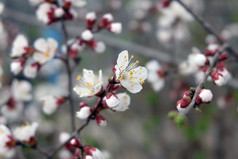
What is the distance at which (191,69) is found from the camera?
2.15m

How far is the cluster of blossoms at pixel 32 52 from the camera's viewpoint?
6.13 feet

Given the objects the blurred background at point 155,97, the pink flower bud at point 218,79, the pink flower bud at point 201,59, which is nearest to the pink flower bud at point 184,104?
the pink flower bud at point 218,79

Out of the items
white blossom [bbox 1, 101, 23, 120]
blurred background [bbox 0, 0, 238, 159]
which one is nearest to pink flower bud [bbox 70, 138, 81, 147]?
white blossom [bbox 1, 101, 23, 120]

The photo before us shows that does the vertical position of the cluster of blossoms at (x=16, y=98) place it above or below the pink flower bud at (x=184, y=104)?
above

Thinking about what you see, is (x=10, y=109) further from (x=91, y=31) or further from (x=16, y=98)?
(x=91, y=31)

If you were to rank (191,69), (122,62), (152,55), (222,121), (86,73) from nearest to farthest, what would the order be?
(122,62)
(86,73)
(191,69)
(152,55)
(222,121)

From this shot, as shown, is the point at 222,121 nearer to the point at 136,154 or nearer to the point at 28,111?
the point at 136,154

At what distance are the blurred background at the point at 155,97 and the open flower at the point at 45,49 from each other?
42.3 inches

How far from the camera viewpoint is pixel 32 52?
75.2 inches

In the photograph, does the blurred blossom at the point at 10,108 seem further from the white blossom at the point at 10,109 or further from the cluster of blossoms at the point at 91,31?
the cluster of blossoms at the point at 91,31

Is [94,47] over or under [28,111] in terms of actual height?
under

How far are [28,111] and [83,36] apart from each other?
2.58 metres

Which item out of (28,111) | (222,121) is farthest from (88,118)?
(28,111)

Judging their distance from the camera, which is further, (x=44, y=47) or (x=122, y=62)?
(x=44, y=47)
